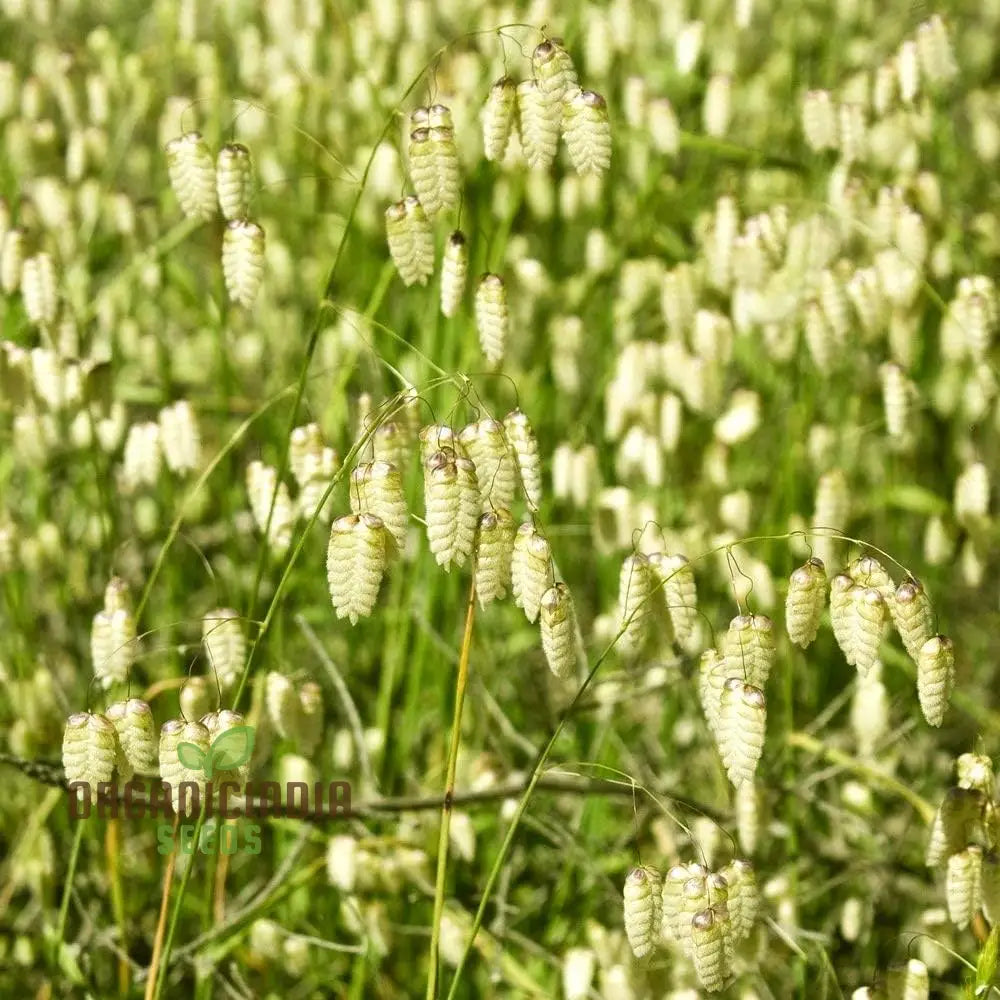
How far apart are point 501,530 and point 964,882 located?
641 millimetres

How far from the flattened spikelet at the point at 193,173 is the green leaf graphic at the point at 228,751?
618 millimetres

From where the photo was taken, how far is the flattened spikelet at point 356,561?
4.39 feet

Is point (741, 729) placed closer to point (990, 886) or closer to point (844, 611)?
point (844, 611)

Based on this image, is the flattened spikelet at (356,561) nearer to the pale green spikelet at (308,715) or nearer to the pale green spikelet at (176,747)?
the pale green spikelet at (176,747)

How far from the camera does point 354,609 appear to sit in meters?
1.34

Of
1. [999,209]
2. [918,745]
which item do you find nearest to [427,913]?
[918,745]

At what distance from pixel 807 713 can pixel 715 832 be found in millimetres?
751

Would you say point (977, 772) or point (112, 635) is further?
point (112, 635)

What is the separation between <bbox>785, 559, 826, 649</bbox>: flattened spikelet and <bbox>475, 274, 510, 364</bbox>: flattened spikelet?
0.44 meters

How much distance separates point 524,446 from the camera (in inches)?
59.2

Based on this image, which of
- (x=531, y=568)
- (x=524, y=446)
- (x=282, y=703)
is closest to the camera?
(x=531, y=568)

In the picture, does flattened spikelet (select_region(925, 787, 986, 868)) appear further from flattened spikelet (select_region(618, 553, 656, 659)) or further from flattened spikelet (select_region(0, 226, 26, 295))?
flattened spikelet (select_region(0, 226, 26, 295))

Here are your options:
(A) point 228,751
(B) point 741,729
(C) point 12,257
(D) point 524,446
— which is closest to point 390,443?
(D) point 524,446

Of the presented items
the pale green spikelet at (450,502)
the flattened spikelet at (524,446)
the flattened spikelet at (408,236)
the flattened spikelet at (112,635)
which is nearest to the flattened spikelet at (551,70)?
the flattened spikelet at (408,236)
